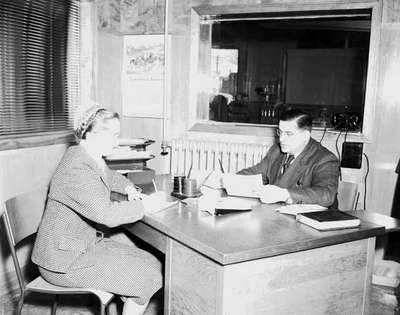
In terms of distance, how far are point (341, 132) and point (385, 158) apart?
0.35 metres

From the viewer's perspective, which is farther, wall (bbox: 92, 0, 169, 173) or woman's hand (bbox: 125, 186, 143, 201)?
wall (bbox: 92, 0, 169, 173)

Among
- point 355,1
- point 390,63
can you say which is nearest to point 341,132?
point 390,63

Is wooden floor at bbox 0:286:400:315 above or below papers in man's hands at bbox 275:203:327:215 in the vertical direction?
below

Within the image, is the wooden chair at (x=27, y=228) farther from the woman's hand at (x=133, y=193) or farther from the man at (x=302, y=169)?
the man at (x=302, y=169)

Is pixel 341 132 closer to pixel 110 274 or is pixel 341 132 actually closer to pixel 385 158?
pixel 385 158

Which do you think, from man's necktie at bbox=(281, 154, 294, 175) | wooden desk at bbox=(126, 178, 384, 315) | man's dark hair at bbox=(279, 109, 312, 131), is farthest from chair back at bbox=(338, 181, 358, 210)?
wooden desk at bbox=(126, 178, 384, 315)

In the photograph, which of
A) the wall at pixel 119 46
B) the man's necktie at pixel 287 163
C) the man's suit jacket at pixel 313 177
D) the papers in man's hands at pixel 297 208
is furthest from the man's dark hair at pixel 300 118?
the wall at pixel 119 46

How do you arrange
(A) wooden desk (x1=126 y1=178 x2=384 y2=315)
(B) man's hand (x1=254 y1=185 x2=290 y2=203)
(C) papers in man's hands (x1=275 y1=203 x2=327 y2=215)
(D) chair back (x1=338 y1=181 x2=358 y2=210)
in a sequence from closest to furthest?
(A) wooden desk (x1=126 y1=178 x2=384 y2=315), (C) papers in man's hands (x1=275 y1=203 x2=327 y2=215), (B) man's hand (x1=254 y1=185 x2=290 y2=203), (D) chair back (x1=338 y1=181 x2=358 y2=210)

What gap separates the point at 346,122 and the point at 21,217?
2.32 meters

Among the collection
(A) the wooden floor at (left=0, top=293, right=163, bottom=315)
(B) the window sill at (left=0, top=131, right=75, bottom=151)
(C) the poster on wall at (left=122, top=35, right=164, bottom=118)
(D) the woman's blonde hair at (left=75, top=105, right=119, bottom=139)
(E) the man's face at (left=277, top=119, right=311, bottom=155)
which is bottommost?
(A) the wooden floor at (left=0, top=293, right=163, bottom=315)

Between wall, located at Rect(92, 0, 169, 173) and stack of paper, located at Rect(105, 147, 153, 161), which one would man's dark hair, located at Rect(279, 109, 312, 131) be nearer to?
stack of paper, located at Rect(105, 147, 153, 161)

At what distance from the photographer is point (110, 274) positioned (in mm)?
1967

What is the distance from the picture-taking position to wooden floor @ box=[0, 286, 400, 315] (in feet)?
9.00

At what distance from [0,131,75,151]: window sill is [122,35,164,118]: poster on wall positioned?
0.68m
